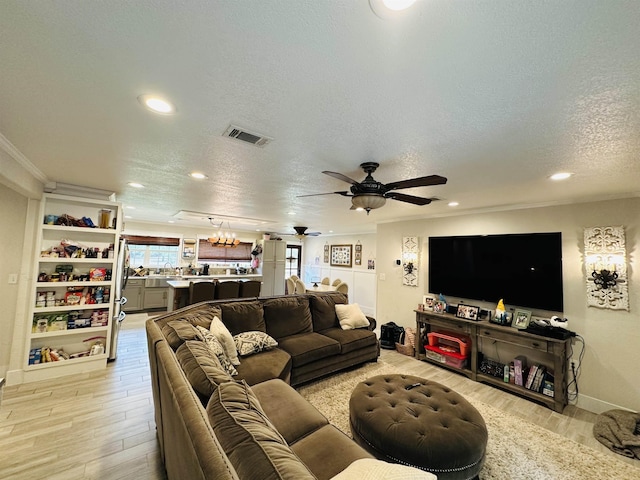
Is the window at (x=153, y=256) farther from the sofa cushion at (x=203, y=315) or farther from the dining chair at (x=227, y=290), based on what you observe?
the sofa cushion at (x=203, y=315)

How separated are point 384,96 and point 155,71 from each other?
106 centimetres

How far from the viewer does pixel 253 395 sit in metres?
1.47

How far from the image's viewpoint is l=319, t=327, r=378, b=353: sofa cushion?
3.53m

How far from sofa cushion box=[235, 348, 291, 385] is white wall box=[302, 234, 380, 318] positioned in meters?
4.47

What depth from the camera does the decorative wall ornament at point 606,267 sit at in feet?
9.34

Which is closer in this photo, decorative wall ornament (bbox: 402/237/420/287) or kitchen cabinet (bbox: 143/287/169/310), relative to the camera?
decorative wall ornament (bbox: 402/237/420/287)

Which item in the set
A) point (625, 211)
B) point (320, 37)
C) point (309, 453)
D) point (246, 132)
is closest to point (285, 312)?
point (309, 453)

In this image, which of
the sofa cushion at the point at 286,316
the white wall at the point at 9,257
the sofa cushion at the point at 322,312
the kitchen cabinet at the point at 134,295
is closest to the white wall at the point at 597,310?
the sofa cushion at the point at 322,312

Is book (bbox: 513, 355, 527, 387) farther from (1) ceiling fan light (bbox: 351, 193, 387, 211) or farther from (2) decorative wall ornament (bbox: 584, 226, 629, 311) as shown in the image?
(1) ceiling fan light (bbox: 351, 193, 387, 211)

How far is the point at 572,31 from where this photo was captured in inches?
35.1

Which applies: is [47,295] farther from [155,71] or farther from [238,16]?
[238,16]

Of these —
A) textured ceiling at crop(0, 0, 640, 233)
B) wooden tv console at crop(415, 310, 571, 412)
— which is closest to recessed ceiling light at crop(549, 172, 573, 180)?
textured ceiling at crop(0, 0, 640, 233)

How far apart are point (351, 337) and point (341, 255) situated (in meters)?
5.32

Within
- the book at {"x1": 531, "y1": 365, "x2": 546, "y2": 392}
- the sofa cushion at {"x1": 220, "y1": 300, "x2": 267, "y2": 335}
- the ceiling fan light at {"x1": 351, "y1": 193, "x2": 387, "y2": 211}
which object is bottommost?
the book at {"x1": 531, "y1": 365, "x2": 546, "y2": 392}
